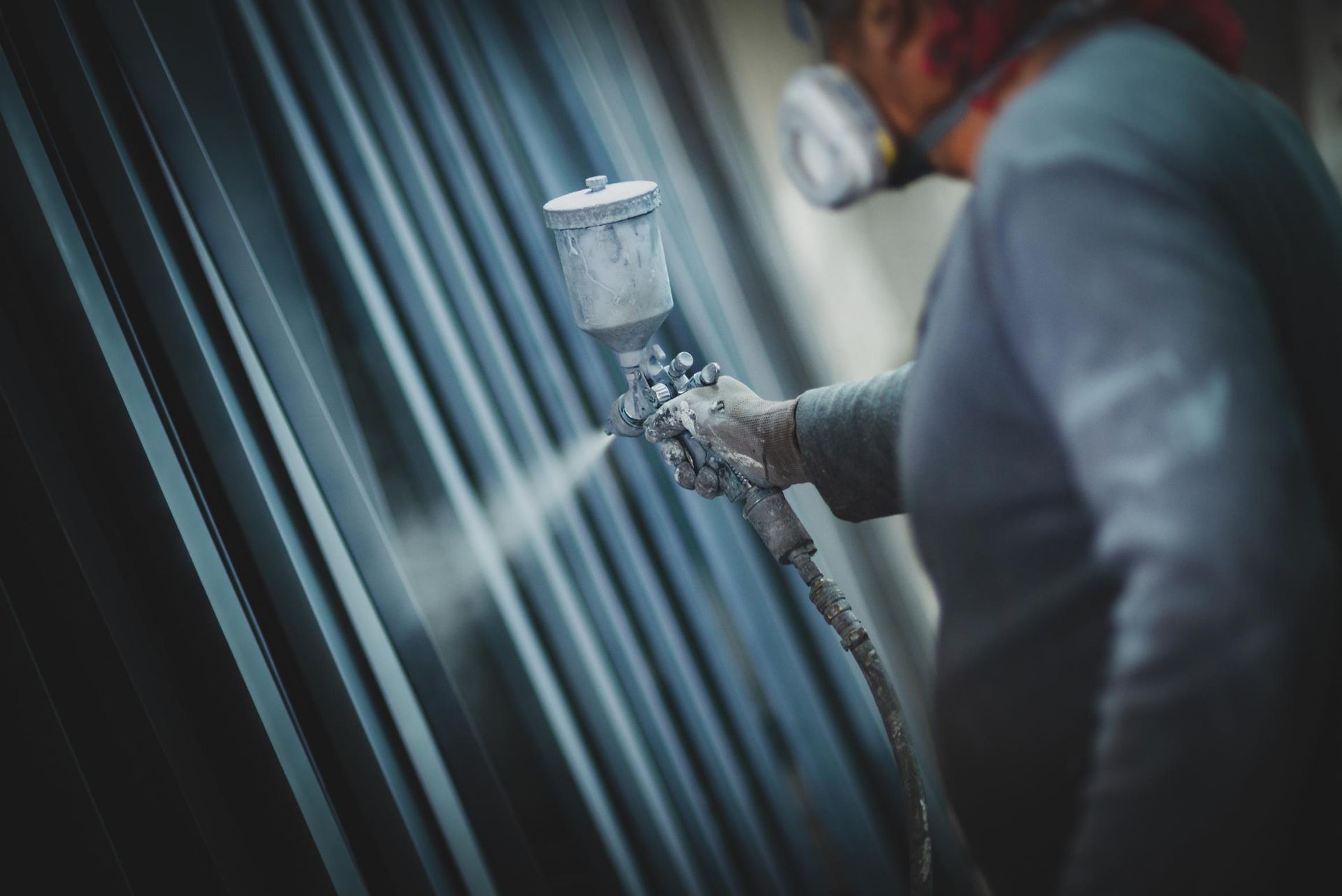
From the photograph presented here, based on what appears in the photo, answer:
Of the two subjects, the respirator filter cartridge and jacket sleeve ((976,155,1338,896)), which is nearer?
jacket sleeve ((976,155,1338,896))

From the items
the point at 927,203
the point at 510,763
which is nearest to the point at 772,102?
the point at 927,203

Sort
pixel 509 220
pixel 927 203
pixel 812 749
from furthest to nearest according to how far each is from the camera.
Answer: pixel 812 749, pixel 509 220, pixel 927 203

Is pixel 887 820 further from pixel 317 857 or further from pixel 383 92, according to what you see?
pixel 383 92

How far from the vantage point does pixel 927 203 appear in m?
1.24

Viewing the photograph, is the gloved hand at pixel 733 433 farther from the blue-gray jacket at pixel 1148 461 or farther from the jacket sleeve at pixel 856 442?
the blue-gray jacket at pixel 1148 461

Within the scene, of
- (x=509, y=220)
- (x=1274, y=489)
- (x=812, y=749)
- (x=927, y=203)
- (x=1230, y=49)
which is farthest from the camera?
(x=812, y=749)

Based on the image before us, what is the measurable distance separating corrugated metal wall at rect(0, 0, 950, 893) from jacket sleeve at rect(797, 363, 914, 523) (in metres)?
0.33

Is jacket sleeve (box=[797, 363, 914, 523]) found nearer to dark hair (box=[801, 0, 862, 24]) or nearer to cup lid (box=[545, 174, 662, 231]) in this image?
cup lid (box=[545, 174, 662, 231])

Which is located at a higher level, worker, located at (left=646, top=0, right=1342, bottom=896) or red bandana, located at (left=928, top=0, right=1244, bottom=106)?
red bandana, located at (left=928, top=0, right=1244, bottom=106)

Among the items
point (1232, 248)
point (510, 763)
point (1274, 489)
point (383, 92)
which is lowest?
point (510, 763)

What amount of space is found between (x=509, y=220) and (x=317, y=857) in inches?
39.2

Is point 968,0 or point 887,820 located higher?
point 968,0

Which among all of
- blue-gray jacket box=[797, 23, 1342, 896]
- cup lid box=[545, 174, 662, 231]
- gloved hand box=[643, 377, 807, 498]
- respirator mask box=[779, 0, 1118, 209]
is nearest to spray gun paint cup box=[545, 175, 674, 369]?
cup lid box=[545, 174, 662, 231]

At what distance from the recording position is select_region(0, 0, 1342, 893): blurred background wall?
1.26 metres
